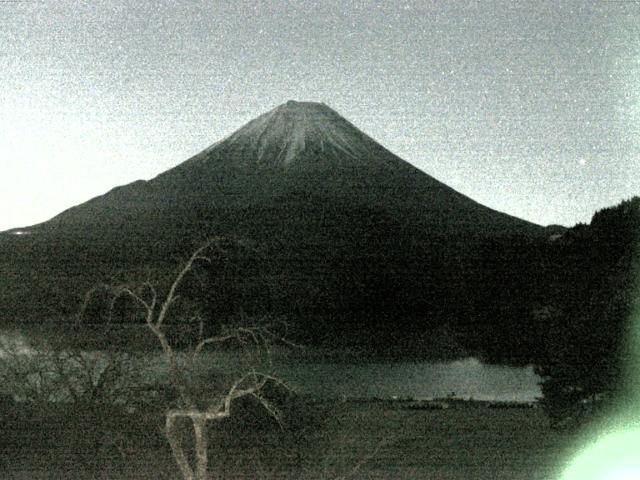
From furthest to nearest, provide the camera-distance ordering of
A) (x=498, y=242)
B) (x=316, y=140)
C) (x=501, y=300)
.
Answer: (x=316, y=140)
(x=498, y=242)
(x=501, y=300)

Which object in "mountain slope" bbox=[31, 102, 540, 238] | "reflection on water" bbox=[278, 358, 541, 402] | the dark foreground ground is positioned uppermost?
"mountain slope" bbox=[31, 102, 540, 238]

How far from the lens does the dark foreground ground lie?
9.11 m

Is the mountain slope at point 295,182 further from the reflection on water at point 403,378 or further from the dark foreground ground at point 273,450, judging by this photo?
the dark foreground ground at point 273,450

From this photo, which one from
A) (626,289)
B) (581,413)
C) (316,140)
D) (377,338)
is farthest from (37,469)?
(316,140)

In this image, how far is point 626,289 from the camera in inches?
344

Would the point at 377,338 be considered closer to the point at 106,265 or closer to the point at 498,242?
the point at 498,242

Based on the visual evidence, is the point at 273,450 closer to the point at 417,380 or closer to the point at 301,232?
the point at 417,380

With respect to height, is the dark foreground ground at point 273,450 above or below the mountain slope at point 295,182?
below

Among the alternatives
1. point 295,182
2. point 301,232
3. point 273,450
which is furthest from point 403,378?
point 295,182

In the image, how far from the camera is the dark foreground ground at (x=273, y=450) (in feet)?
29.9

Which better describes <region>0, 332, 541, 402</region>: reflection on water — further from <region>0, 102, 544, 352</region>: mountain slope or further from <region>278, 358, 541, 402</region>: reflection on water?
<region>0, 102, 544, 352</region>: mountain slope

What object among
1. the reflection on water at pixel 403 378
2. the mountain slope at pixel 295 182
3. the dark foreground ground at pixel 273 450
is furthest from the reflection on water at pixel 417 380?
the mountain slope at pixel 295 182

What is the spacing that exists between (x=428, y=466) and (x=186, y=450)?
9.20ft

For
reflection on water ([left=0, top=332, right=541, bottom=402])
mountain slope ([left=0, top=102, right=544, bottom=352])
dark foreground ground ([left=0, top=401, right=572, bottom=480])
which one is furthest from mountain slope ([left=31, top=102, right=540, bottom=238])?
dark foreground ground ([left=0, top=401, right=572, bottom=480])
